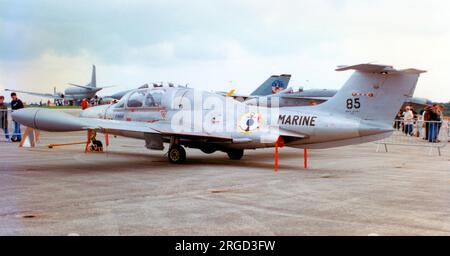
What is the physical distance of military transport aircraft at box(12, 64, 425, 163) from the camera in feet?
38.8

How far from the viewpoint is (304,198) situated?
8.26 metres

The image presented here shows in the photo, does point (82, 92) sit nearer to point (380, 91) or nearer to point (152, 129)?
point (152, 129)

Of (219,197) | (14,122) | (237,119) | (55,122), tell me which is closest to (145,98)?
(237,119)

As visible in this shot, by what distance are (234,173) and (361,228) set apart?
558 cm

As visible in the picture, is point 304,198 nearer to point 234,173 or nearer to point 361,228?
point 361,228

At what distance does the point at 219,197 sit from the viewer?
27.2 ft

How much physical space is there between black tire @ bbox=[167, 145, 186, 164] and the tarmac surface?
29 cm

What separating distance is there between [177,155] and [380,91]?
538 centimetres

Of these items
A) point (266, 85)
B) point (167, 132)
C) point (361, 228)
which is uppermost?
point (266, 85)

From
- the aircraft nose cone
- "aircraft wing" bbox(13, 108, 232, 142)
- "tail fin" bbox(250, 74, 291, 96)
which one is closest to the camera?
"aircraft wing" bbox(13, 108, 232, 142)

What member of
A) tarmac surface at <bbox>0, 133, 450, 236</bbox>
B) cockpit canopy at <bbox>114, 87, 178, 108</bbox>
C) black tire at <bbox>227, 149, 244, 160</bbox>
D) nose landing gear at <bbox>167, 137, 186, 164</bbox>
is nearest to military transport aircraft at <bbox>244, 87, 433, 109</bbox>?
black tire at <bbox>227, 149, 244, 160</bbox>

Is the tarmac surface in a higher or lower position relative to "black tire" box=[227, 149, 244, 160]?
lower

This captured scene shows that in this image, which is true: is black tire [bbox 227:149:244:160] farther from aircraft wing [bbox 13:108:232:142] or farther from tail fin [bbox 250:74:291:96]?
tail fin [bbox 250:74:291:96]
